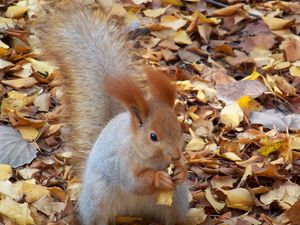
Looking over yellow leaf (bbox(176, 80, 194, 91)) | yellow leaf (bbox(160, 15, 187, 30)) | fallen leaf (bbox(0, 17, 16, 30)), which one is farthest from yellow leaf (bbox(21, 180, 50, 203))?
yellow leaf (bbox(160, 15, 187, 30))

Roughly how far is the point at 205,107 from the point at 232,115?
124 mm

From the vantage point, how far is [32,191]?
7.61ft

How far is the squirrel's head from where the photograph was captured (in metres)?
1.86

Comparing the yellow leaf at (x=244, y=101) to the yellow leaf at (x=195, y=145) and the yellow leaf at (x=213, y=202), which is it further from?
the yellow leaf at (x=213, y=202)

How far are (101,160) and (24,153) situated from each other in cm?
46

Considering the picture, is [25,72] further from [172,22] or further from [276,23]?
[276,23]

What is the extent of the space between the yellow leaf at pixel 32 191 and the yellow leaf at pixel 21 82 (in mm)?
571

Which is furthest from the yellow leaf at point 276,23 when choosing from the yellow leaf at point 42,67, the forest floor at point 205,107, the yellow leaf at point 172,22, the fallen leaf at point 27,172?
the fallen leaf at point 27,172

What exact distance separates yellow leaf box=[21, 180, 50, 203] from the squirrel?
5.4 inches

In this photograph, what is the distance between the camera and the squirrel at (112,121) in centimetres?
190

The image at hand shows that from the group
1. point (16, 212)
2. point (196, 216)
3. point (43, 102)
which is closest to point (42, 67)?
point (43, 102)

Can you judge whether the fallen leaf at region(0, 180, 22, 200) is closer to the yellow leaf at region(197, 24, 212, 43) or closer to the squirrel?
the squirrel

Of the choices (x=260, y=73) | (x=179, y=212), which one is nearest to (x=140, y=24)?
(x=260, y=73)

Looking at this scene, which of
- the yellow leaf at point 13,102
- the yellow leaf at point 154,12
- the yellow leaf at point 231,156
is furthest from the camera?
the yellow leaf at point 154,12
